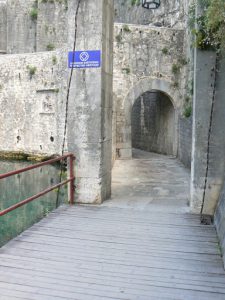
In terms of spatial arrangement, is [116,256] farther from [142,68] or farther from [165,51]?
[165,51]

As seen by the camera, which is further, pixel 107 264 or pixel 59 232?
pixel 59 232

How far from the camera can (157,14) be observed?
16.9 metres

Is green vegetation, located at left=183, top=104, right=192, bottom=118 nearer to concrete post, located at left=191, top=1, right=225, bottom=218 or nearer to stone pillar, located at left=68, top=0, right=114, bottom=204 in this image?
stone pillar, located at left=68, top=0, right=114, bottom=204

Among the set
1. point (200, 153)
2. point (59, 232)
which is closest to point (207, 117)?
point (200, 153)

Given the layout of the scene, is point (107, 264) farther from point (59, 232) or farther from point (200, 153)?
point (200, 153)

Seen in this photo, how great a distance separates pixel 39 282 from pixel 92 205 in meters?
2.81

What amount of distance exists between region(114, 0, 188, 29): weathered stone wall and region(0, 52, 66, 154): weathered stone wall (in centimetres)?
435

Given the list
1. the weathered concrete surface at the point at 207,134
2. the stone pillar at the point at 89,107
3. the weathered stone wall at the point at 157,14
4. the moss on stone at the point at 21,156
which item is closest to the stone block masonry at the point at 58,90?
the stone pillar at the point at 89,107

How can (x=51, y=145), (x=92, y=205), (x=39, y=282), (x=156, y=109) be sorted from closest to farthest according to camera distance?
(x=39, y=282) → (x=92, y=205) → (x=51, y=145) → (x=156, y=109)

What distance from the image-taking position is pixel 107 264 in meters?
4.06

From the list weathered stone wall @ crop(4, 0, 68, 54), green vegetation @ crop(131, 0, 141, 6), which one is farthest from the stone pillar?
weathered stone wall @ crop(4, 0, 68, 54)

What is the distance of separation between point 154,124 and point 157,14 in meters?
4.52

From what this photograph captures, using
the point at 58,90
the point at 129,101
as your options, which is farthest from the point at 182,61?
the point at 58,90

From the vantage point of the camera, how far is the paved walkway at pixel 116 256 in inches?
138
